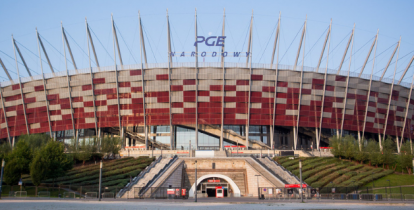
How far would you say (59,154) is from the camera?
62938 millimetres

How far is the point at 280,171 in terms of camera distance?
66.0 m

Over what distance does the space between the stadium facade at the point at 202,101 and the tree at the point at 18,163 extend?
37824 mm

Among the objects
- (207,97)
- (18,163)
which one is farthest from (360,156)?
(18,163)

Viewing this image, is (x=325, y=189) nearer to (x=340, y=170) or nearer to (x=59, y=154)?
(x=340, y=170)

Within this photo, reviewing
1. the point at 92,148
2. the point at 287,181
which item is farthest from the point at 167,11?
the point at 287,181

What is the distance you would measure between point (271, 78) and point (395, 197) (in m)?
52.9

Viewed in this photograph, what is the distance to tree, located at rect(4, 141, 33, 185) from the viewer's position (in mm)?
58562

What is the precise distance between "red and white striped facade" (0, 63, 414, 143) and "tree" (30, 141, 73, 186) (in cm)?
3611

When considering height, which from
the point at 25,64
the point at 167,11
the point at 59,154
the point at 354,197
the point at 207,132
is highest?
the point at 167,11

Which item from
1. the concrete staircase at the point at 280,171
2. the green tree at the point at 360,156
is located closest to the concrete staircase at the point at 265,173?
the concrete staircase at the point at 280,171

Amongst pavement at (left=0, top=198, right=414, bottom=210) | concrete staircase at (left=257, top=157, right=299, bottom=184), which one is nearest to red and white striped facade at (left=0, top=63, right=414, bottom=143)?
concrete staircase at (left=257, top=157, right=299, bottom=184)

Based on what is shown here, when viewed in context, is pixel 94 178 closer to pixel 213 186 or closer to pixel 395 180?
pixel 213 186

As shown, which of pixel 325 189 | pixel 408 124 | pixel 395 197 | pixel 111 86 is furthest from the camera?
pixel 408 124

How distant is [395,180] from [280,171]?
2077 centimetres
